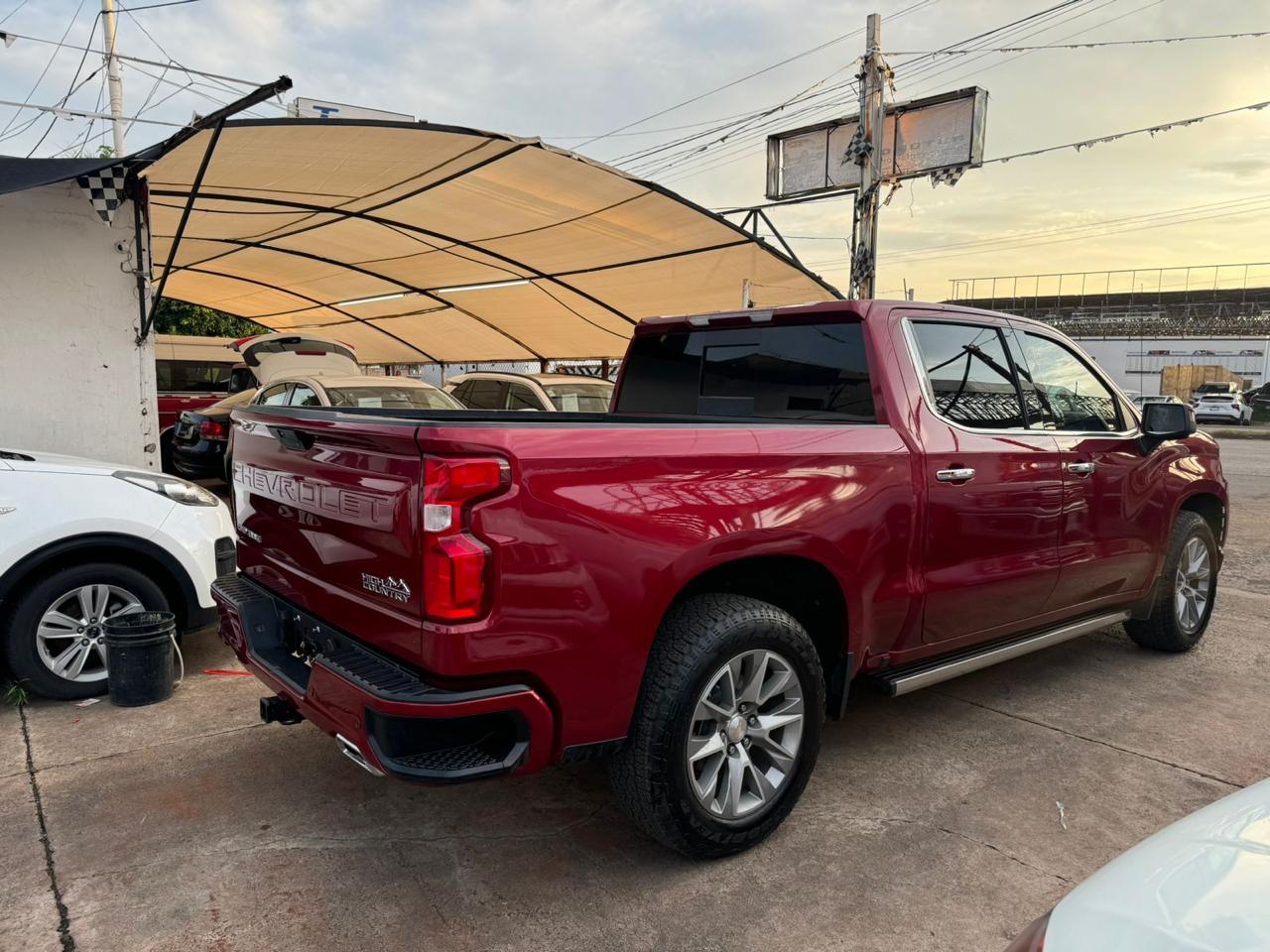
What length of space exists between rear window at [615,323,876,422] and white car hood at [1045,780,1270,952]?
1.94m

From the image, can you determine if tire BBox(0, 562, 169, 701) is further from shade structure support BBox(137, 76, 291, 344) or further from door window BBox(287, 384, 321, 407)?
door window BBox(287, 384, 321, 407)

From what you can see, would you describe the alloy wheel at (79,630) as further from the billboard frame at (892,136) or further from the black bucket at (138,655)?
the billboard frame at (892,136)

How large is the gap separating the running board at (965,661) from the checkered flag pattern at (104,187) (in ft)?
21.7

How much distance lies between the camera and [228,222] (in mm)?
11047

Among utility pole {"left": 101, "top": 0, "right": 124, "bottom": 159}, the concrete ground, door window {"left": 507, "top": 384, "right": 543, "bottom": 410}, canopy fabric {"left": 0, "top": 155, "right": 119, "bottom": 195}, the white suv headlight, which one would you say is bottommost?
the concrete ground

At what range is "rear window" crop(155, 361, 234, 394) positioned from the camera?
1532 cm

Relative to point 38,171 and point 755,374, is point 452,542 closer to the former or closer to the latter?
point 755,374

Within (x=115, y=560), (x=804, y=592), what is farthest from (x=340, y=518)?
(x=115, y=560)

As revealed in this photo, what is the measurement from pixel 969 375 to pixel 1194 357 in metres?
54.7

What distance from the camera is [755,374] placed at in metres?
3.87

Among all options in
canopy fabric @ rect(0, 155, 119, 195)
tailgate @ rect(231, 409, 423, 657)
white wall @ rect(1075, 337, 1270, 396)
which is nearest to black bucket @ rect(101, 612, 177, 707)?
tailgate @ rect(231, 409, 423, 657)

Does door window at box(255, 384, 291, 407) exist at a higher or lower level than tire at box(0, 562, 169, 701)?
higher

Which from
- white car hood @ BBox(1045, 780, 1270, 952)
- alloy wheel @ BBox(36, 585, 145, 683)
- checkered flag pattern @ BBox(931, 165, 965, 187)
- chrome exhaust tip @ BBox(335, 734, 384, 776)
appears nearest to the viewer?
white car hood @ BBox(1045, 780, 1270, 952)

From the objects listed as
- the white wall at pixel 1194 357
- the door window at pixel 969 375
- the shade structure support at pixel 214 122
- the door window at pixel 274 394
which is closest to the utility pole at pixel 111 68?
the door window at pixel 274 394
